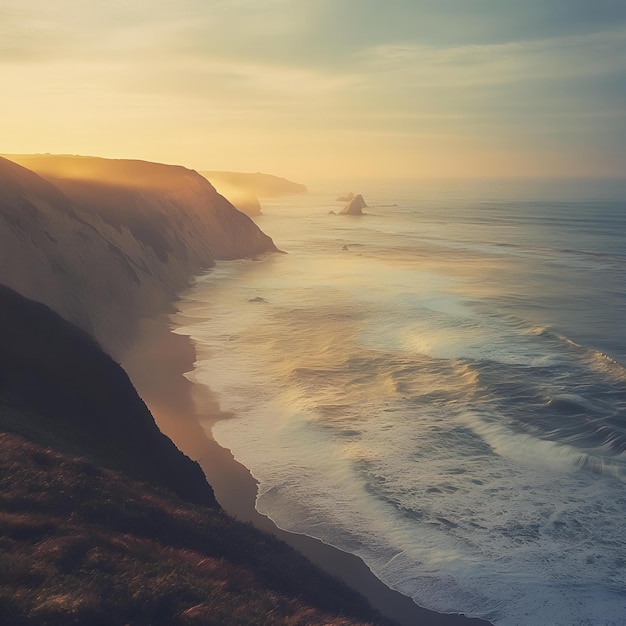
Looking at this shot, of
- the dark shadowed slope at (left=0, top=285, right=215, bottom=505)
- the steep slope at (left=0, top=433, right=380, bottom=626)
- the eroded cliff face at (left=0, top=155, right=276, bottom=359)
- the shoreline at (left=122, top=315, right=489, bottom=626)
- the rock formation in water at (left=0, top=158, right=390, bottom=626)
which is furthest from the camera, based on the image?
the eroded cliff face at (left=0, top=155, right=276, bottom=359)

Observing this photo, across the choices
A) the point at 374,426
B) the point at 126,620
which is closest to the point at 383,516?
the point at 374,426

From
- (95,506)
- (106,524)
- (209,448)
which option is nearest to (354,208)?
(209,448)

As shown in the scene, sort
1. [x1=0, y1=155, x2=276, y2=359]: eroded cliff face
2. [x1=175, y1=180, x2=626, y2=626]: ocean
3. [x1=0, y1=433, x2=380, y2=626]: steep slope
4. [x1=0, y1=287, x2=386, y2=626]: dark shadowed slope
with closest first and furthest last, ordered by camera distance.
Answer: [x1=0, y1=433, x2=380, y2=626]: steep slope < [x1=0, y1=287, x2=386, y2=626]: dark shadowed slope < [x1=175, y1=180, x2=626, y2=626]: ocean < [x1=0, y1=155, x2=276, y2=359]: eroded cliff face

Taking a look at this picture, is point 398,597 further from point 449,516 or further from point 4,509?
point 4,509

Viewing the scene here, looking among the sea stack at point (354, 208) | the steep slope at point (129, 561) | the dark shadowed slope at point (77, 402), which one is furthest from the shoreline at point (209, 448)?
the sea stack at point (354, 208)

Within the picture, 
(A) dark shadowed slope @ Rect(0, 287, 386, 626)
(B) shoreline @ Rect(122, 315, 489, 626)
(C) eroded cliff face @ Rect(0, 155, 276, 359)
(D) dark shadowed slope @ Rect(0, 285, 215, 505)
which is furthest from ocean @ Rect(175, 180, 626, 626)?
(C) eroded cliff face @ Rect(0, 155, 276, 359)

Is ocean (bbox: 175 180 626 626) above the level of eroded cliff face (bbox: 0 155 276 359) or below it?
below

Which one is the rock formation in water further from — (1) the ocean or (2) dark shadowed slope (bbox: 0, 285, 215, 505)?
(1) the ocean

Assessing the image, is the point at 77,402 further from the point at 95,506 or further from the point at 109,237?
the point at 109,237
